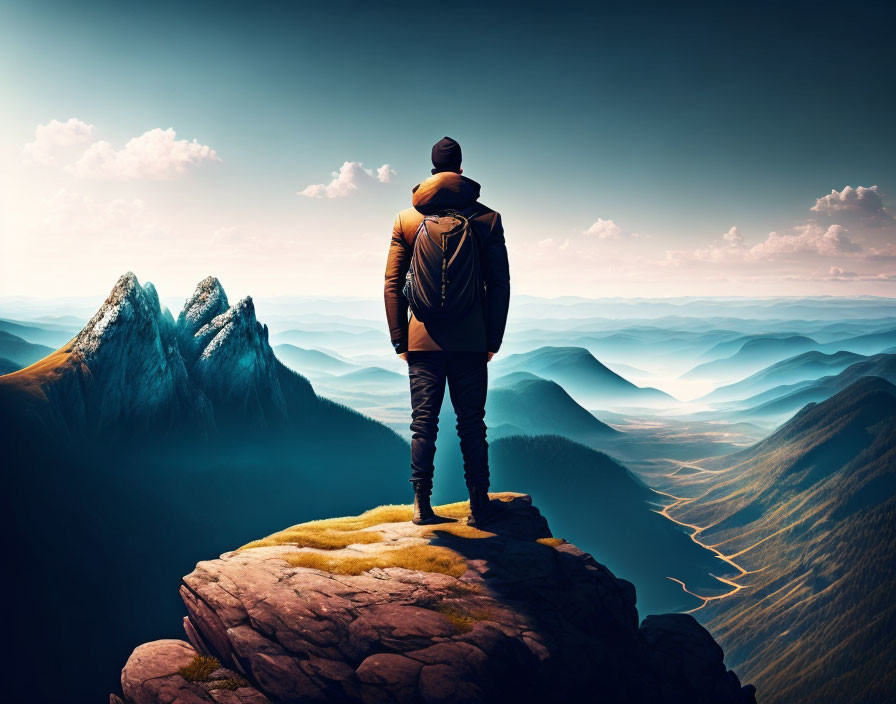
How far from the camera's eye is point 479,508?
34.9 ft

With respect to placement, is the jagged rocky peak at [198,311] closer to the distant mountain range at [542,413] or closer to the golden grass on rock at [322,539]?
the golden grass on rock at [322,539]

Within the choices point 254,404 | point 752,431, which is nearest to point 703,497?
point 752,431

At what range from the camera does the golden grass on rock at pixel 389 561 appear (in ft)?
29.0

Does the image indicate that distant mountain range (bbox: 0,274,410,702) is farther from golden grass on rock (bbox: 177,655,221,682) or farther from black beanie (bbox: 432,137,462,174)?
black beanie (bbox: 432,137,462,174)

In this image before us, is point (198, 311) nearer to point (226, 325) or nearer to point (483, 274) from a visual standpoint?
point (226, 325)

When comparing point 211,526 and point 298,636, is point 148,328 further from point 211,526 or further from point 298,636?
point 298,636

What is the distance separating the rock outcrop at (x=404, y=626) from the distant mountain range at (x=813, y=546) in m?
54.4

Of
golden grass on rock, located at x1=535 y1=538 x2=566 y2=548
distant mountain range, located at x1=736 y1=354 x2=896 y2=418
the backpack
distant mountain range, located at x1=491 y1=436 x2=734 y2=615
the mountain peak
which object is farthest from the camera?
distant mountain range, located at x1=736 y1=354 x2=896 y2=418

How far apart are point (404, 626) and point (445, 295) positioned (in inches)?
203

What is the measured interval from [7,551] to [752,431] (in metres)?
198

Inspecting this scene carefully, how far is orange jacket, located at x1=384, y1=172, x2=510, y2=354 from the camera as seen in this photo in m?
9.36

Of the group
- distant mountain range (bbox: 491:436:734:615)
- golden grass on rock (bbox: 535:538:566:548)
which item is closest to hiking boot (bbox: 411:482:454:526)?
golden grass on rock (bbox: 535:538:566:548)

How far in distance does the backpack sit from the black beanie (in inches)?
43.4

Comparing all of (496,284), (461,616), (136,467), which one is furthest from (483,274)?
(136,467)
